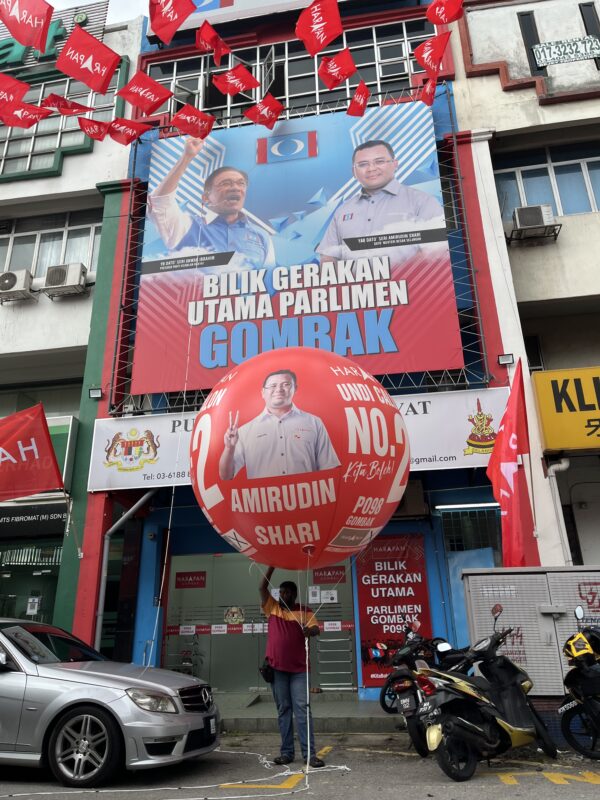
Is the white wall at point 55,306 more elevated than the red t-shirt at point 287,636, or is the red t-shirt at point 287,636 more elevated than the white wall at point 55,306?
the white wall at point 55,306

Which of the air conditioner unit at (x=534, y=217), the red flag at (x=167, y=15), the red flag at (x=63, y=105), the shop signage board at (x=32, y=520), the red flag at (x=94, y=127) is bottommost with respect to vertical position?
the shop signage board at (x=32, y=520)

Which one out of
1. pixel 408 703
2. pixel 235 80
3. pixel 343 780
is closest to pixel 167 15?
pixel 235 80

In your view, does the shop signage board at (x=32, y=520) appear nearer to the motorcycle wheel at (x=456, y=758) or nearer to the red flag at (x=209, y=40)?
the motorcycle wheel at (x=456, y=758)

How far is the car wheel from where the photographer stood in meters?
4.73

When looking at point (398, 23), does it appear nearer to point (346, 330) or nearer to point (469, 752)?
point (346, 330)

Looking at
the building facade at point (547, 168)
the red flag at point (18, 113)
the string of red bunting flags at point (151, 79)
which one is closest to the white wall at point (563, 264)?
the building facade at point (547, 168)

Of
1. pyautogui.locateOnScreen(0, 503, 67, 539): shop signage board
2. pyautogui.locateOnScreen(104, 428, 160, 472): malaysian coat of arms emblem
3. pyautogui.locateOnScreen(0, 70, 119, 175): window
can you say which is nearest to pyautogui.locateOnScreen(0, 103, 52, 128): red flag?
pyautogui.locateOnScreen(0, 70, 119, 175): window

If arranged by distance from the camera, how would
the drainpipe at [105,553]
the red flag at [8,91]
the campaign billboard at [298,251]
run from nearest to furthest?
the drainpipe at [105,553] → the campaign billboard at [298,251] → the red flag at [8,91]

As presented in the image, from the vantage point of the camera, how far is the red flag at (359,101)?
10828 mm

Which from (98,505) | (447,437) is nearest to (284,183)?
(447,437)

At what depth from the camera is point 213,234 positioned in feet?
36.1

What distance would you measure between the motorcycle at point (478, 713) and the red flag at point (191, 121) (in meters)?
9.98

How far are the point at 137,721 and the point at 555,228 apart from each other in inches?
419

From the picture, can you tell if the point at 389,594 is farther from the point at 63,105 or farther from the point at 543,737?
the point at 63,105
